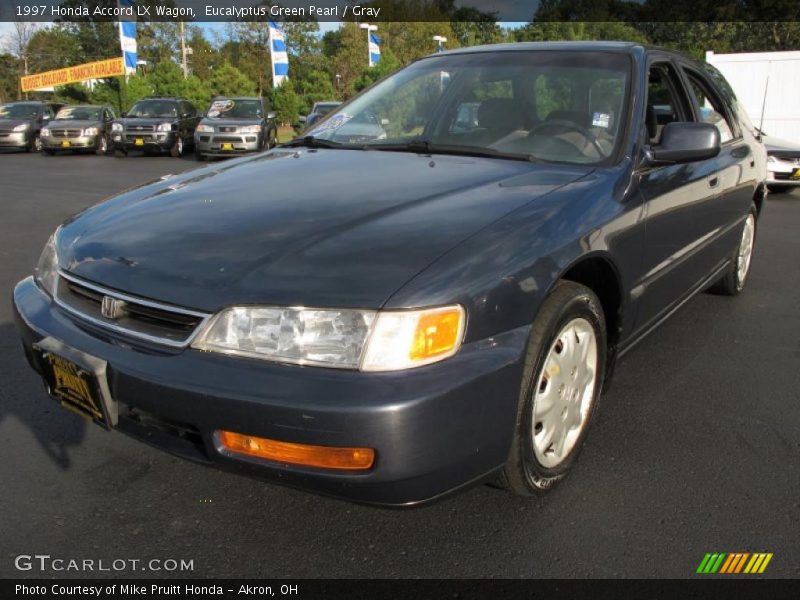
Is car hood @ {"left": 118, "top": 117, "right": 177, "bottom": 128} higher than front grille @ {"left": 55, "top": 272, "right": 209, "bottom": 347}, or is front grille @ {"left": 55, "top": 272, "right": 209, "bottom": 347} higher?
front grille @ {"left": 55, "top": 272, "right": 209, "bottom": 347}

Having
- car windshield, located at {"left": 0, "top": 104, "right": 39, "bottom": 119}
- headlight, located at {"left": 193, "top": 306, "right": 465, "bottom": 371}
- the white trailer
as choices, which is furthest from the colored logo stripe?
car windshield, located at {"left": 0, "top": 104, "right": 39, "bottom": 119}

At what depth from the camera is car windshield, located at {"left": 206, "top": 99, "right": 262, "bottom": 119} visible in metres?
16.9

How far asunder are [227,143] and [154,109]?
3845 millimetres

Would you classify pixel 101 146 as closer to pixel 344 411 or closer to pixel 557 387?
pixel 557 387

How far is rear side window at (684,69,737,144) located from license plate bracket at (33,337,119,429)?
349 centimetres

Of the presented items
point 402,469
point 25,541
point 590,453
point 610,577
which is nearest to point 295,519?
point 402,469

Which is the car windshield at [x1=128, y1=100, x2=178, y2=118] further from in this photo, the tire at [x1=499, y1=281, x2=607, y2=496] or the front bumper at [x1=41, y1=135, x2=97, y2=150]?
the tire at [x1=499, y1=281, x2=607, y2=496]

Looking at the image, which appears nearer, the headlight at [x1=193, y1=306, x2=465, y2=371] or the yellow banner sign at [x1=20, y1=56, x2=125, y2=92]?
the headlight at [x1=193, y1=306, x2=465, y2=371]

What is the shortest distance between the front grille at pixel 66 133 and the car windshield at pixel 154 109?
4.69 ft

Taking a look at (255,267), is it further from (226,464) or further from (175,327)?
(226,464)

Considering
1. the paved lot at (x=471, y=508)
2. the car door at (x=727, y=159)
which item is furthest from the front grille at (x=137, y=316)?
the car door at (x=727, y=159)

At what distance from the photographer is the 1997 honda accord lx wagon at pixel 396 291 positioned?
6.15ft

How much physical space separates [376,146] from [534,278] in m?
1.41

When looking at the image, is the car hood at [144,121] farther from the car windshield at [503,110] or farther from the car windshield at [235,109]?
the car windshield at [503,110]
